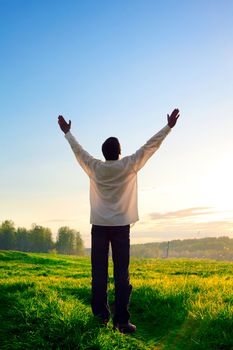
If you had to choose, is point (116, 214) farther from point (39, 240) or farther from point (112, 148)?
point (39, 240)

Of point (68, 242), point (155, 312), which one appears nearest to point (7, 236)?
point (68, 242)

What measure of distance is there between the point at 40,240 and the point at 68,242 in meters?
13.9

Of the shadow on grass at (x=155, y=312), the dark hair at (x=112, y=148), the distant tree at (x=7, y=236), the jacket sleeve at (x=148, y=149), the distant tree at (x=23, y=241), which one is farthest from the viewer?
the distant tree at (x=23, y=241)

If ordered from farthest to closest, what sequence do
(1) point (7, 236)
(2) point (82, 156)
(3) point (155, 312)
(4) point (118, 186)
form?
(1) point (7, 236)
(3) point (155, 312)
(2) point (82, 156)
(4) point (118, 186)

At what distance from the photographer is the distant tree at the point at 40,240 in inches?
5581

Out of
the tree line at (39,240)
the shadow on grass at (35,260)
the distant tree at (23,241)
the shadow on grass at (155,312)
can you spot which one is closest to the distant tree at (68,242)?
the tree line at (39,240)

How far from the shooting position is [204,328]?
7066 millimetres

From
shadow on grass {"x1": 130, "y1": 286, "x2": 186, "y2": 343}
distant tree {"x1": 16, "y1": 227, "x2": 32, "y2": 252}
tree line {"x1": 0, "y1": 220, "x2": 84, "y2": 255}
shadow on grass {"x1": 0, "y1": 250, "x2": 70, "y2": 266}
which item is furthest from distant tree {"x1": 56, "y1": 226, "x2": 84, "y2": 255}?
shadow on grass {"x1": 130, "y1": 286, "x2": 186, "y2": 343}

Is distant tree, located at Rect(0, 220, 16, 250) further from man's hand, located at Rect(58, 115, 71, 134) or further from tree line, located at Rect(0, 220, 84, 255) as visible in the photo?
man's hand, located at Rect(58, 115, 71, 134)

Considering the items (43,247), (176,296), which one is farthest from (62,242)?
(176,296)

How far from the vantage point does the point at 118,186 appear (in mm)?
7148

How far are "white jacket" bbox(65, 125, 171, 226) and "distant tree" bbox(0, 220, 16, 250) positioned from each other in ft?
446

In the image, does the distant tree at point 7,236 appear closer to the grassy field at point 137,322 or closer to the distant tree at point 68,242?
the distant tree at point 68,242

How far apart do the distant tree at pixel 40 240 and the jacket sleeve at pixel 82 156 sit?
453 feet
